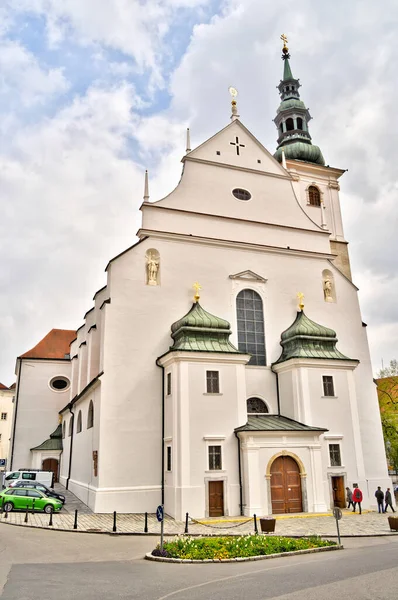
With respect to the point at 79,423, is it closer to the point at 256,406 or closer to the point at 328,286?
the point at 256,406

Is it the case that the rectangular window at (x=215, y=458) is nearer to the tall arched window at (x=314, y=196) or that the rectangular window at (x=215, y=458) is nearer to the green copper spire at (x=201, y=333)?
the green copper spire at (x=201, y=333)

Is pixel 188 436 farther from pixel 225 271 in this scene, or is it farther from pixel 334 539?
pixel 225 271

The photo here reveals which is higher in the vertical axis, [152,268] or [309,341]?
[152,268]

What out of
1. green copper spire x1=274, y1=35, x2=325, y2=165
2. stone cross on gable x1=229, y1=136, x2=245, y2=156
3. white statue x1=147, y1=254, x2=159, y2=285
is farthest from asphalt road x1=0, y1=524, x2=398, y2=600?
green copper spire x1=274, y1=35, x2=325, y2=165

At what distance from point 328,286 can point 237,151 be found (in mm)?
9343

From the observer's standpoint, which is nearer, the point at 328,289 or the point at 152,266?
the point at 152,266

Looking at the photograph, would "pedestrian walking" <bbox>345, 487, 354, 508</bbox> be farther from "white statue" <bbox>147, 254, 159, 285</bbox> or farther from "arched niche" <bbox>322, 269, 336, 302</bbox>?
"white statue" <bbox>147, 254, 159, 285</bbox>

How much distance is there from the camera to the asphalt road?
8453 mm

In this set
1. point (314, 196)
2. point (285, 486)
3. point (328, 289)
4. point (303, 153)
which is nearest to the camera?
point (285, 486)

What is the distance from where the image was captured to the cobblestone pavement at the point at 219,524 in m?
16.5

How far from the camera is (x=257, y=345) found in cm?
2511

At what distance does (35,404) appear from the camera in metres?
37.4

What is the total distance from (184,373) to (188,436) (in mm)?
2598

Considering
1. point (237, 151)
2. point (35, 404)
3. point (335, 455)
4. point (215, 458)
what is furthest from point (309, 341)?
point (35, 404)
